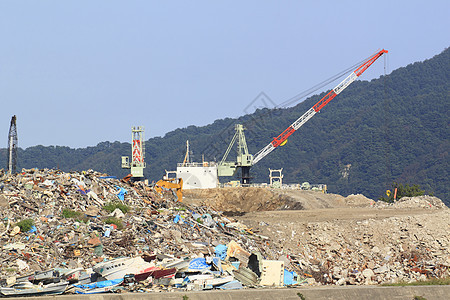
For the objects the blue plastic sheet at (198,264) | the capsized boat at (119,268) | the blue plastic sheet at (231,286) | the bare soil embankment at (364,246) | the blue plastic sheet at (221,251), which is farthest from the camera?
the bare soil embankment at (364,246)

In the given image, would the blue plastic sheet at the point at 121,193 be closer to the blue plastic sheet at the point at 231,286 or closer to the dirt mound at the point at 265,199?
the blue plastic sheet at the point at 231,286

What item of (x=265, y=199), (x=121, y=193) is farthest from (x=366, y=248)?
(x=265, y=199)

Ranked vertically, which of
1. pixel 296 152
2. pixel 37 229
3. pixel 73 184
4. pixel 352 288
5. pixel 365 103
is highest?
pixel 365 103

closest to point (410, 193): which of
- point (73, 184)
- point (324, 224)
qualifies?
point (324, 224)

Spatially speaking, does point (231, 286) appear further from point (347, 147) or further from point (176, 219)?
point (347, 147)

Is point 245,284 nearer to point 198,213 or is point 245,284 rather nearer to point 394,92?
point 198,213

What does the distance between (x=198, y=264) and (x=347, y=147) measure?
454 ft

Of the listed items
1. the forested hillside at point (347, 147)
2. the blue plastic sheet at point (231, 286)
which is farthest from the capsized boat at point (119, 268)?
the forested hillside at point (347, 147)

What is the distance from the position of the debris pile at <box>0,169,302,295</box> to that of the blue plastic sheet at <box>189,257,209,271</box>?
38 mm

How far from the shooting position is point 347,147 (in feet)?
510

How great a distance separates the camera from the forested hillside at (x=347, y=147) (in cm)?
13638

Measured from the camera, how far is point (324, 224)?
3322cm

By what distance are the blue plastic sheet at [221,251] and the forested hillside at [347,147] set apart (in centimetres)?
10086

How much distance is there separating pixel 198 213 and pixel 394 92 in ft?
572
